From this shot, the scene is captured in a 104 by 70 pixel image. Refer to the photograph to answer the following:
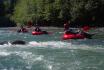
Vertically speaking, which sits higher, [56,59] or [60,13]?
[56,59]

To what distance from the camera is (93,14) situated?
68250 mm

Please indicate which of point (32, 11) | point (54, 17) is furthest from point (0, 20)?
point (54, 17)

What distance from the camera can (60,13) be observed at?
233 feet

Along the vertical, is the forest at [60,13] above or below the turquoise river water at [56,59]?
below

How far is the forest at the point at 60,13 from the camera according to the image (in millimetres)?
68125

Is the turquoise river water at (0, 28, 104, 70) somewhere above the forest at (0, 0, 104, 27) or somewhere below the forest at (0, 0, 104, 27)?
above

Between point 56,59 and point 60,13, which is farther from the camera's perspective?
point 60,13

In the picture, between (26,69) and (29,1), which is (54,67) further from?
(29,1)

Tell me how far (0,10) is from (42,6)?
A: 906 inches

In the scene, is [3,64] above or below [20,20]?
above

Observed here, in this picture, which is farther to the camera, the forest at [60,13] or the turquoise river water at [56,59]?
the forest at [60,13]

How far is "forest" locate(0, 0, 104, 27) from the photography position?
2682 inches

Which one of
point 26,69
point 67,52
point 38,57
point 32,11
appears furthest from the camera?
point 32,11

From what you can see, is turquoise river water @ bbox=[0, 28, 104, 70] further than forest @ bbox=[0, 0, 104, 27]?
No
